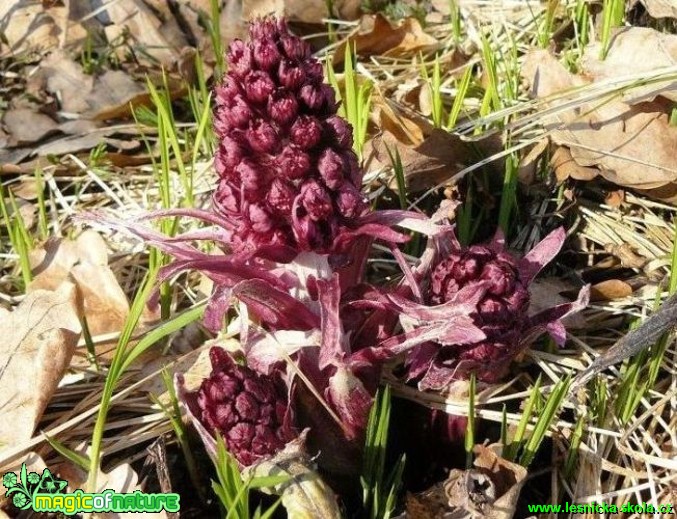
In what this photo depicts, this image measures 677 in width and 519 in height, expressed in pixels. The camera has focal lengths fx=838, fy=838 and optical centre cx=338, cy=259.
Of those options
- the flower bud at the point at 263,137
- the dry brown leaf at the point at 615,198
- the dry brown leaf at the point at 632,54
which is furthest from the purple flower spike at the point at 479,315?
the dry brown leaf at the point at 632,54

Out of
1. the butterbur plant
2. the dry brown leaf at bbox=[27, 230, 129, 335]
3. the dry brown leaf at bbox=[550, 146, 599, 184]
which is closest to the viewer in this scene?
the butterbur plant

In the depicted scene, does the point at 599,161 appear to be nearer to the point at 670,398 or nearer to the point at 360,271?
the point at 670,398

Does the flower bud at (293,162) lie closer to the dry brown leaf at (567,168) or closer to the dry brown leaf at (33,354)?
the dry brown leaf at (33,354)

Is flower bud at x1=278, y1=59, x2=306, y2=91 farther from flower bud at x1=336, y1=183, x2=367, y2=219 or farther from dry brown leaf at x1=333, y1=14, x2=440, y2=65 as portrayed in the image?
dry brown leaf at x1=333, y1=14, x2=440, y2=65

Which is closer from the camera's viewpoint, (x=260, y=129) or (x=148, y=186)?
(x=260, y=129)


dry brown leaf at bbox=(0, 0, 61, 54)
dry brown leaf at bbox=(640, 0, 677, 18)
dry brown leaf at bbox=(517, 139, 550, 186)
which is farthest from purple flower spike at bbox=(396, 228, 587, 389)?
dry brown leaf at bbox=(0, 0, 61, 54)

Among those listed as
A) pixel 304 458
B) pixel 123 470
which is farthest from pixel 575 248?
pixel 123 470

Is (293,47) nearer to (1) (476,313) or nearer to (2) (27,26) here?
(1) (476,313)

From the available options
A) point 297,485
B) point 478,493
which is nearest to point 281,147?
point 297,485
